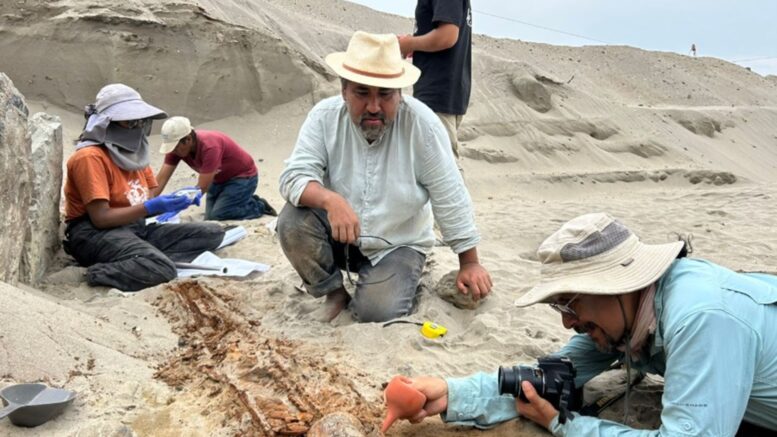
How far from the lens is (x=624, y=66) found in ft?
53.0

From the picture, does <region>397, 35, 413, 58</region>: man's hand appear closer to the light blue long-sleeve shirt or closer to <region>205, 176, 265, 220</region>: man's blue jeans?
<region>205, 176, 265, 220</region>: man's blue jeans

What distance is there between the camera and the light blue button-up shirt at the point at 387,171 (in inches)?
133

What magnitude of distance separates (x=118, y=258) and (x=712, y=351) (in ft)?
11.7

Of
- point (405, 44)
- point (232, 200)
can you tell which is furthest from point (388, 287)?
point (232, 200)

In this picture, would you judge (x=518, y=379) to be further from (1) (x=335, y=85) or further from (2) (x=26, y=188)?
(1) (x=335, y=85)

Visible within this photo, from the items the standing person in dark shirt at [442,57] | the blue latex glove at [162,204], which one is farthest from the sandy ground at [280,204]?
the standing person in dark shirt at [442,57]

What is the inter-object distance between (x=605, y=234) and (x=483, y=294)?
1.54 metres

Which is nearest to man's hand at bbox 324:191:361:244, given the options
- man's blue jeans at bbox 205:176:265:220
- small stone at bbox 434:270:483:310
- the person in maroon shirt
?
small stone at bbox 434:270:483:310

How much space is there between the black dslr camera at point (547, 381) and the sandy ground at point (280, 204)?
19cm

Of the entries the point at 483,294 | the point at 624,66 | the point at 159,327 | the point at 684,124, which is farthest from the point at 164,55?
the point at 624,66

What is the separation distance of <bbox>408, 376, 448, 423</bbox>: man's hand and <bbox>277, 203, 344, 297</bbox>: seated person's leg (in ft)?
4.06

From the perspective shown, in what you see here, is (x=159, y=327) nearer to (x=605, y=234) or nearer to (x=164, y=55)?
(x=605, y=234)

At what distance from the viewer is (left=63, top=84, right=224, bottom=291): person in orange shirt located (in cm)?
421

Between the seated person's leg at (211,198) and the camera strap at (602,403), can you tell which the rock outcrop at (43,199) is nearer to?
the seated person's leg at (211,198)
